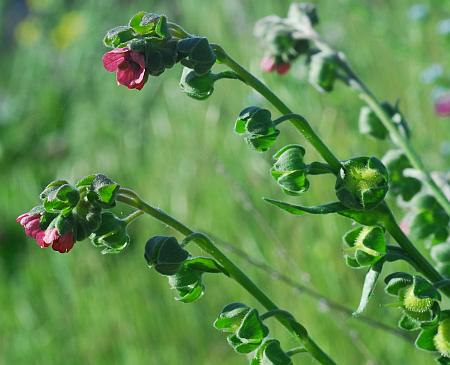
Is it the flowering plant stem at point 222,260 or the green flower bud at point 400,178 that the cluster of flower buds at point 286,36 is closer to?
the green flower bud at point 400,178

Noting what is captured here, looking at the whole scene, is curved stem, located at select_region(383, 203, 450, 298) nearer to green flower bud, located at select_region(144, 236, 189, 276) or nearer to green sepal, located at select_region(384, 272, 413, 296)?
green sepal, located at select_region(384, 272, 413, 296)

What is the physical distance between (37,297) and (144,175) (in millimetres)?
631

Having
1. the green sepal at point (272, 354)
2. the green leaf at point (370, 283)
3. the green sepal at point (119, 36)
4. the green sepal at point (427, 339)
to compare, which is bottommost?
the green sepal at point (272, 354)

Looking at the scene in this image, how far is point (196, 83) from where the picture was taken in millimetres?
739

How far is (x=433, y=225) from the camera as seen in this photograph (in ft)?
3.26

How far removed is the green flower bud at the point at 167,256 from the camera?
0.71 m

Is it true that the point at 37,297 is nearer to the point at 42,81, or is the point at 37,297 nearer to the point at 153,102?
the point at 153,102

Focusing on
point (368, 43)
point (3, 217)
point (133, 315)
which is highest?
point (368, 43)

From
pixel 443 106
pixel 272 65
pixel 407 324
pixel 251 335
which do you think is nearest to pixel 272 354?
pixel 251 335

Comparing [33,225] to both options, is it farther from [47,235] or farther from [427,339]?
[427,339]

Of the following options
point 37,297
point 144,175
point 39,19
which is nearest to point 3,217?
point 144,175

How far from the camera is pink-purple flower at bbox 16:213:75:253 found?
688 millimetres

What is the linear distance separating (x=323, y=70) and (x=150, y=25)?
390 mm

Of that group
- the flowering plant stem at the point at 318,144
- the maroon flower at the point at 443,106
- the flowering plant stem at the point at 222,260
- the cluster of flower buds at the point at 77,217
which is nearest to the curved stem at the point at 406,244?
the flowering plant stem at the point at 318,144
